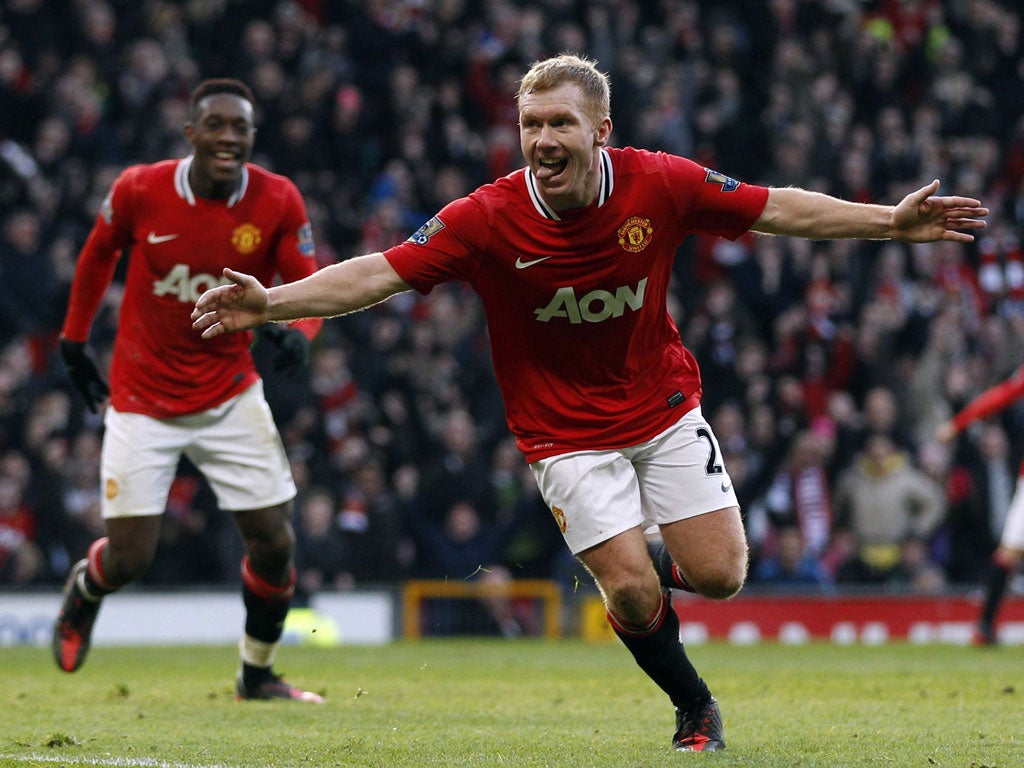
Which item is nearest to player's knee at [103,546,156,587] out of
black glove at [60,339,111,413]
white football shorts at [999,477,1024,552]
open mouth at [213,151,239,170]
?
black glove at [60,339,111,413]

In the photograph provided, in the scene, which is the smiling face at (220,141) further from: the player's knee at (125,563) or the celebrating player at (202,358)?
the player's knee at (125,563)

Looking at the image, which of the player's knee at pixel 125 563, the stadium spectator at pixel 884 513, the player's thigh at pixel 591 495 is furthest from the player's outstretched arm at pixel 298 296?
the stadium spectator at pixel 884 513

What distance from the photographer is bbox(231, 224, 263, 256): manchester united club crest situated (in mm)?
7883

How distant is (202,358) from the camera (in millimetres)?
7922

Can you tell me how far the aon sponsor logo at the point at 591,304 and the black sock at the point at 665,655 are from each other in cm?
108

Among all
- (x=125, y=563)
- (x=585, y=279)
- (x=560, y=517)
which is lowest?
(x=125, y=563)

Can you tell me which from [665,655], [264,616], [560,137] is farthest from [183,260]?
[665,655]

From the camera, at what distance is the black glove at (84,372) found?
8.35 m

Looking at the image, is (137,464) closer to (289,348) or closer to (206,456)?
(206,456)

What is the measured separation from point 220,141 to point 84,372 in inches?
57.4

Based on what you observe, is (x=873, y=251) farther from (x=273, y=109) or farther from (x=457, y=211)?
(x=457, y=211)

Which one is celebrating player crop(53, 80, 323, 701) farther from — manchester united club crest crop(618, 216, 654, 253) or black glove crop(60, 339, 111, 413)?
manchester united club crest crop(618, 216, 654, 253)

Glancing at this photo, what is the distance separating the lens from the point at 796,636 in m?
15.3

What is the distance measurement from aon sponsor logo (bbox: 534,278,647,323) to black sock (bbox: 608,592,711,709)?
1.08 m
